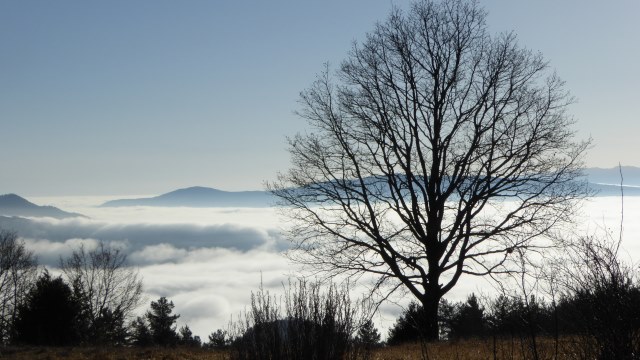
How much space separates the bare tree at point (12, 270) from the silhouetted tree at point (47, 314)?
30.6 metres

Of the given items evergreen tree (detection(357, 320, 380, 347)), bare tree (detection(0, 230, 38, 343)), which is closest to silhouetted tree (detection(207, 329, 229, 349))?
evergreen tree (detection(357, 320, 380, 347))

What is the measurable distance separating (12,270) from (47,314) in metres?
36.7

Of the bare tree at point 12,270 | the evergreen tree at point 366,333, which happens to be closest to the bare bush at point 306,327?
the evergreen tree at point 366,333

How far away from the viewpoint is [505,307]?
238 inches

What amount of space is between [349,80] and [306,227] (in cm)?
454

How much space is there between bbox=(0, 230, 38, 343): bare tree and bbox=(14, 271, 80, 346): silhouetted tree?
100ft

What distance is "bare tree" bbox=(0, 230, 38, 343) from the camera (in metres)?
56.0

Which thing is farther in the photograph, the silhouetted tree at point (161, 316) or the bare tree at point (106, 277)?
the silhouetted tree at point (161, 316)

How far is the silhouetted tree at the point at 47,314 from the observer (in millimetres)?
26672

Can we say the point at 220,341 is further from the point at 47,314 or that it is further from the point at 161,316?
the point at 161,316

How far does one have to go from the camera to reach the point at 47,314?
89.1 ft

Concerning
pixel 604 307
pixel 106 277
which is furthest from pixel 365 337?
pixel 106 277

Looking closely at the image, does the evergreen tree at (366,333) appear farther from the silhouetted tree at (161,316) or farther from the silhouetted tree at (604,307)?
the silhouetted tree at (161,316)

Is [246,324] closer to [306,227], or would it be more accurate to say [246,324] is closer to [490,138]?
[306,227]
